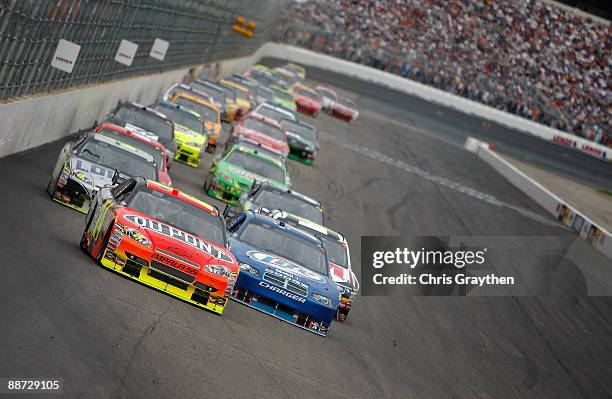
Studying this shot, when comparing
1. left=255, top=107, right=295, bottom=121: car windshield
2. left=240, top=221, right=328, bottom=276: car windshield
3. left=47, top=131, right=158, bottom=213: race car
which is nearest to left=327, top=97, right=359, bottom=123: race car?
left=255, top=107, right=295, bottom=121: car windshield

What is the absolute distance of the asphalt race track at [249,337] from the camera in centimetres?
967

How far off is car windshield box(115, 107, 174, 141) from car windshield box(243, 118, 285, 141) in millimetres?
6880

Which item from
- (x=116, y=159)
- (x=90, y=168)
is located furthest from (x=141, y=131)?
(x=90, y=168)

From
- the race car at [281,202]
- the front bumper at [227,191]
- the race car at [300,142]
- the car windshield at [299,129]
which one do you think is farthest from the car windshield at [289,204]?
the car windshield at [299,129]

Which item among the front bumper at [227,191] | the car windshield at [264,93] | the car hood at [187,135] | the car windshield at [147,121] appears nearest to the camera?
the front bumper at [227,191]

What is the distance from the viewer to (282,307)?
46.1 feet

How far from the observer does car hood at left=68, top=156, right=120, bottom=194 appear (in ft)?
51.7

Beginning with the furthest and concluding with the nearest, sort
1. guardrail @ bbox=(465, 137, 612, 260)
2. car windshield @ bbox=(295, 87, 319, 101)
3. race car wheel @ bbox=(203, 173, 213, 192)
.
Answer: car windshield @ bbox=(295, 87, 319, 101) → guardrail @ bbox=(465, 137, 612, 260) → race car wheel @ bbox=(203, 173, 213, 192)

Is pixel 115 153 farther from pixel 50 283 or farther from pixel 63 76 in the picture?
pixel 63 76

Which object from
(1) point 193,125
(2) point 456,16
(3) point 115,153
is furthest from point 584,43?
(3) point 115,153

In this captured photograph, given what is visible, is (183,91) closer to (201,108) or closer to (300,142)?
(201,108)

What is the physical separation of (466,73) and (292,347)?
219 feet

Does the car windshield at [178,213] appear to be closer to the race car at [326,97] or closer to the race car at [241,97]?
the race car at [241,97]

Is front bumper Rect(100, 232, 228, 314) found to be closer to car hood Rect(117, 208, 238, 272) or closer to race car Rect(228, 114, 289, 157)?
car hood Rect(117, 208, 238, 272)
